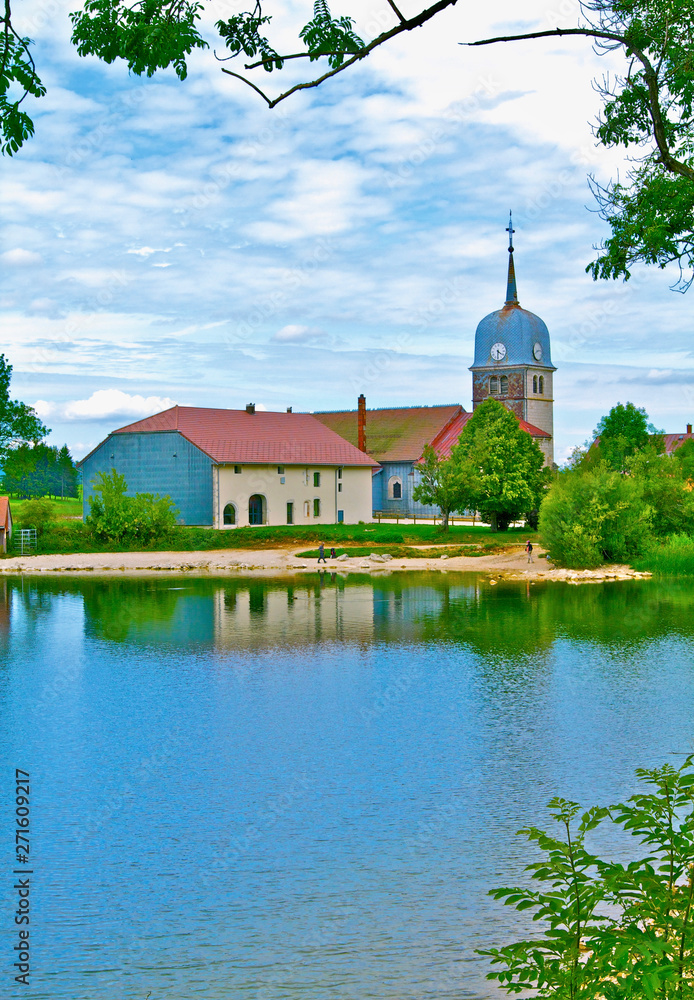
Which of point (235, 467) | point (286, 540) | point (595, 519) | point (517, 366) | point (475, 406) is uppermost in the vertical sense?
point (517, 366)

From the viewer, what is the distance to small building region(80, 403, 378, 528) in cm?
6112

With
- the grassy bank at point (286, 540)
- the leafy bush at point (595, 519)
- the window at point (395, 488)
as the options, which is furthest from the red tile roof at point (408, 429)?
the leafy bush at point (595, 519)

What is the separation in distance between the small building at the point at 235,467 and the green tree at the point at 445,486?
975 centimetres

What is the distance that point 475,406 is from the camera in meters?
78.6

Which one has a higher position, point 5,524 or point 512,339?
point 512,339

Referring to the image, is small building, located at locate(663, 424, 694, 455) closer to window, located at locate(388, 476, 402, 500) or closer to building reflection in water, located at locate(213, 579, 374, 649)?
window, located at locate(388, 476, 402, 500)

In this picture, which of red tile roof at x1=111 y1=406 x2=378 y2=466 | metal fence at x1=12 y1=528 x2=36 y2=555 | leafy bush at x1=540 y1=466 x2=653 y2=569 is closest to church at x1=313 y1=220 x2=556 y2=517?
red tile roof at x1=111 y1=406 x2=378 y2=466

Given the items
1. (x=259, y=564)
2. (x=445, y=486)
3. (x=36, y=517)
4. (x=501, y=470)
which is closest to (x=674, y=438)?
(x=501, y=470)

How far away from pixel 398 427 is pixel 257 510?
63.9 feet

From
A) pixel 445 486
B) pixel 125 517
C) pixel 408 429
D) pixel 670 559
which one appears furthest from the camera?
pixel 408 429

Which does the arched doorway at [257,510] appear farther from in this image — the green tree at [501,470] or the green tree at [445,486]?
the green tree at [501,470]

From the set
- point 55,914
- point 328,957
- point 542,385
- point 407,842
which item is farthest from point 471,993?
point 542,385

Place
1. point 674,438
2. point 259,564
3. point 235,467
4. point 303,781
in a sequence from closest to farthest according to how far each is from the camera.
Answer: point 303,781, point 259,564, point 235,467, point 674,438

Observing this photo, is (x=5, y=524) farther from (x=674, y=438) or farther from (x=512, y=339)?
(x=674, y=438)
